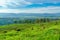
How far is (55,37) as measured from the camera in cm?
1330

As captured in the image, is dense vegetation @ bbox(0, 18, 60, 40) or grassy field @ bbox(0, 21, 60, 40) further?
dense vegetation @ bbox(0, 18, 60, 40)

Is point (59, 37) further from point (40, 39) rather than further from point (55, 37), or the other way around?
A: point (40, 39)

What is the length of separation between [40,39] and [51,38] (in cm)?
85

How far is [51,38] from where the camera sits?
43.8ft

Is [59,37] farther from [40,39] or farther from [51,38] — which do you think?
[40,39]

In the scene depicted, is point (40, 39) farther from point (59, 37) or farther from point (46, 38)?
point (59, 37)

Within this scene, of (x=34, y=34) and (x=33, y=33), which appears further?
(x=33, y=33)

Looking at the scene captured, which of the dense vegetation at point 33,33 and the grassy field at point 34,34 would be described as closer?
the grassy field at point 34,34

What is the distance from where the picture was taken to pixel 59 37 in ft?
43.4

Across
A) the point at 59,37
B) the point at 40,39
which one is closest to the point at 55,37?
the point at 59,37

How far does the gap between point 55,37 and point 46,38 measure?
76 cm

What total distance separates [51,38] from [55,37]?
315 millimetres

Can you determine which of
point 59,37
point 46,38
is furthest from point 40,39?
point 59,37

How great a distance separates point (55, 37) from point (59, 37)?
302 mm
